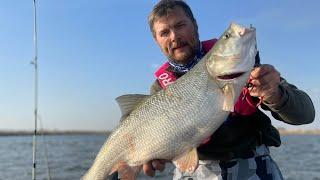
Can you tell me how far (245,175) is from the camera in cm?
488

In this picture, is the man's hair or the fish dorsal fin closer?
the fish dorsal fin

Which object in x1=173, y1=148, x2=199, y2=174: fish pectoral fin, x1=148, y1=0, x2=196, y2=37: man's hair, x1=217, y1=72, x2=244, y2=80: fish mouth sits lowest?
x1=173, y1=148, x2=199, y2=174: fish pectoral fin

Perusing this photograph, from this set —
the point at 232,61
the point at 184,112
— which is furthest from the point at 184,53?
the point at 232,61

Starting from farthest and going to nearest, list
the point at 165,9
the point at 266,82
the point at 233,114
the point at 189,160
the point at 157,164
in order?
1. the point at 165,9
2. the point at 233,114
3. the point at 157,164
4. the point at 189,160
5. the point at 266,82

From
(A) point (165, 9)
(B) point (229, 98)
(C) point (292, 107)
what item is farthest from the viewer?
(A) point (165, 9)

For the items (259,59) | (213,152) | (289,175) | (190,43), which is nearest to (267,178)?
(213,152)

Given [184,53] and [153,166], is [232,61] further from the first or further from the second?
[153,166]

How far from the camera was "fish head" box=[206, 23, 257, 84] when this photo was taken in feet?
12.9

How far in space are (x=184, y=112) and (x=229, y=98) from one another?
473mm

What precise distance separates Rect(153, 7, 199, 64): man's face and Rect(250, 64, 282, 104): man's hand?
1.24m

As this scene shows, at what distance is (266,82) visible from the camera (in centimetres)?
395

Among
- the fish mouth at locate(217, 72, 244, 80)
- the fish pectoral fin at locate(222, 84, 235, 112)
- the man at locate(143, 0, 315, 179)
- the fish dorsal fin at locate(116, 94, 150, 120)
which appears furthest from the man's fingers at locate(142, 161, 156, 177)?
the fish mouth at locate(217, 72, 244, 80)

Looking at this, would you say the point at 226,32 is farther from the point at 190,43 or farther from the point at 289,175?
the point at 289,175

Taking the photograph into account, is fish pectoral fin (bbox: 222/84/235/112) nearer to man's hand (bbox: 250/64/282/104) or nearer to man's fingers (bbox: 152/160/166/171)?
man's hand (bbox: 250/64/282/104)
